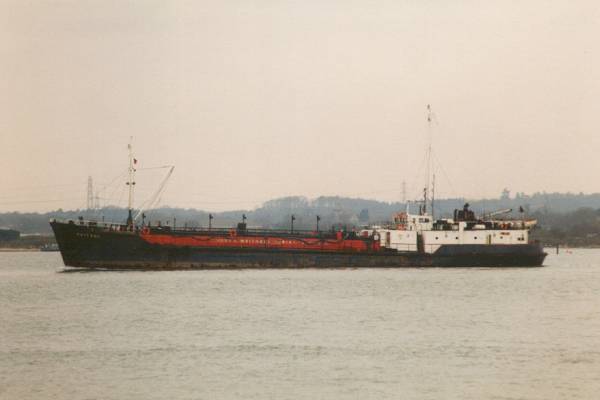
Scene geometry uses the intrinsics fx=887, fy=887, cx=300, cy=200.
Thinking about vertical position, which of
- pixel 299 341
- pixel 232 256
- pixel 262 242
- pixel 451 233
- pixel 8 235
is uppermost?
pixel 451 233

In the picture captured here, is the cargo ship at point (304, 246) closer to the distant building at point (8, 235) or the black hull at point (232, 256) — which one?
the black hull at point (232, 256)

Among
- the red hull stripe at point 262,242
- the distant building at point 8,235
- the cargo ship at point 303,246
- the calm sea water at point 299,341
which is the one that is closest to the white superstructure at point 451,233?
the cargo ship at point 303,246

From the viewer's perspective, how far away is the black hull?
58500mm

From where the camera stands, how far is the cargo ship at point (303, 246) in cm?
5878

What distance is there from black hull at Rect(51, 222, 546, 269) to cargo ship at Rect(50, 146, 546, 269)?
0.07m

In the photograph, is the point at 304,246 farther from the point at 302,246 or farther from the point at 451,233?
the point at 451,233

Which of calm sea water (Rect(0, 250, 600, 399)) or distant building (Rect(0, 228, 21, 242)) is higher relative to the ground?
distant building (Rect(0, 228, 21, 242))

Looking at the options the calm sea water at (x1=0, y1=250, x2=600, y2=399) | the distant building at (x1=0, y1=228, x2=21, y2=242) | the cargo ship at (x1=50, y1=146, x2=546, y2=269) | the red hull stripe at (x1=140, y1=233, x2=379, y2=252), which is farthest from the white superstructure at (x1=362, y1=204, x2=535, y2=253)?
the distant building at (x1=0, y1=228, x2=21, y2=242)

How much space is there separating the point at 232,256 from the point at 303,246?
18.1 ft

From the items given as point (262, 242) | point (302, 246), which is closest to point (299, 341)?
point (262, 242)

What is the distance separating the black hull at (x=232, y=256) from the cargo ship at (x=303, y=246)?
0.22 ft

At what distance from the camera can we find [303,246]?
63.8 m

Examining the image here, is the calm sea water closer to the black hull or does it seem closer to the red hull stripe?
the black hull

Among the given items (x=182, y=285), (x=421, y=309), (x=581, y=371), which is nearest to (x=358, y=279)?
(x=182, y=285)
